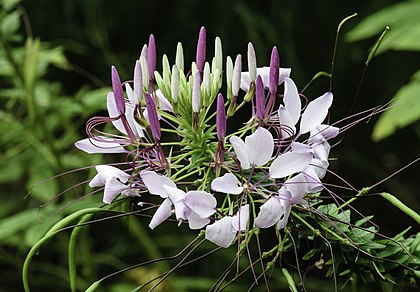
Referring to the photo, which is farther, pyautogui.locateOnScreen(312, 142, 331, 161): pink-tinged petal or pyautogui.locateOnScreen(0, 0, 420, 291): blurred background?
pyautogui.locateOnScreen(0, 0, 420, 291): blurred background

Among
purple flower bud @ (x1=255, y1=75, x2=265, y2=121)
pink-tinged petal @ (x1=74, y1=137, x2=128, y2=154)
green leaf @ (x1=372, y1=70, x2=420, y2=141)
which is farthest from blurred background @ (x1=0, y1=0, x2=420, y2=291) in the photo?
purple flower bud @ (x1=255, y1=75, x2=265, y2=121)

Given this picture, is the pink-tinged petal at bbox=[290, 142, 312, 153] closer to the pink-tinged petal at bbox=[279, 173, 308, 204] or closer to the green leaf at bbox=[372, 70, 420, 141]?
the pink-tinged petal at bbox=[279, 173, 308, 204]

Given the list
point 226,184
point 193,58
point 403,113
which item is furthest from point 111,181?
point 193,58

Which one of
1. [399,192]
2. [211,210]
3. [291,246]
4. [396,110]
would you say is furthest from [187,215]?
[399,192]

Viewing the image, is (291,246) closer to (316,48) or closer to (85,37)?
(316,48)

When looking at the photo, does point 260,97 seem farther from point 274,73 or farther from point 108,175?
point 108,175

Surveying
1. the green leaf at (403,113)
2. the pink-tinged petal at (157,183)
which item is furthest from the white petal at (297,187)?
the green leaf at (403,113)

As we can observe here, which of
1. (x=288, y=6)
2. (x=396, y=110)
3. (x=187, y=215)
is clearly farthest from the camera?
(x=288, y=6)
